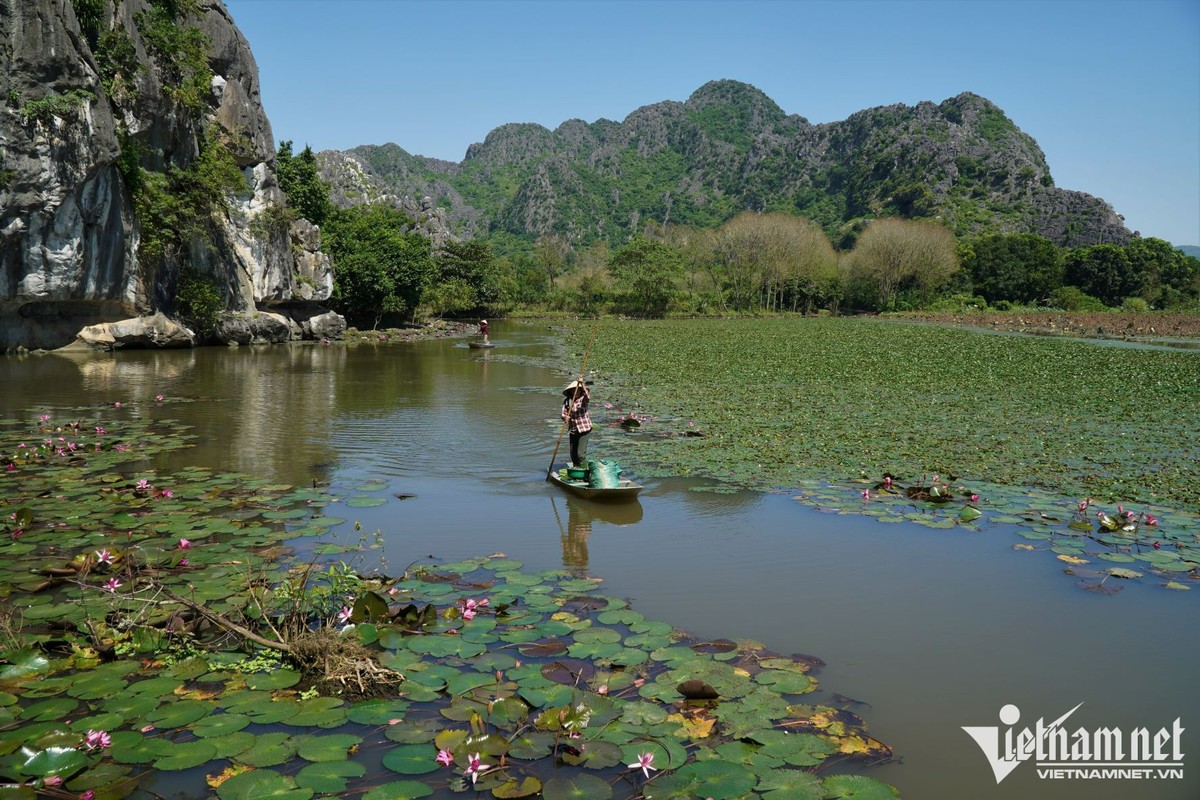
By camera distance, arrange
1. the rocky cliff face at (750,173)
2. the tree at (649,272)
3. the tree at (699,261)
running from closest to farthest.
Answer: the tree at (649,272), the tree at (699,261), the rocky cliff face at (750,173)

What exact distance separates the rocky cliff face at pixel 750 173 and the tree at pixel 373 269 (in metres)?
52.4

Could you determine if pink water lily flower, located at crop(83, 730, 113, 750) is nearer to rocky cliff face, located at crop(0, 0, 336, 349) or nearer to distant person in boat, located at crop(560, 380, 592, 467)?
distant person in boat, located at crop(560, 380, 592, 467)

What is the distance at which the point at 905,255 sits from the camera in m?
70.1

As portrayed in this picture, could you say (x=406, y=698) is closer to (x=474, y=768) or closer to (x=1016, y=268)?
(x=474, y=768)

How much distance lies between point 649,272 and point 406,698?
67067mm

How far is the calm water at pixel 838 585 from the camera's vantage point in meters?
4.56

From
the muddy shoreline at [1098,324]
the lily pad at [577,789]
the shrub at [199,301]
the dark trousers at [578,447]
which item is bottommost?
the lily pad at [577,789]

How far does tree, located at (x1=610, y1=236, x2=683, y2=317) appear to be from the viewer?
70.1 meters

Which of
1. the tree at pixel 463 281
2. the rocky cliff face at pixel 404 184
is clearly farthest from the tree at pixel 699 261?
the rocky cliff face at pixel 404 184

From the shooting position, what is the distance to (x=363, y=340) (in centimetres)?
3997

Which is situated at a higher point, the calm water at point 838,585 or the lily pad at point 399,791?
the calm water at point 838,585

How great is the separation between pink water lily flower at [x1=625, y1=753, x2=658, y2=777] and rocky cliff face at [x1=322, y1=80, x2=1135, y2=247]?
325 feet

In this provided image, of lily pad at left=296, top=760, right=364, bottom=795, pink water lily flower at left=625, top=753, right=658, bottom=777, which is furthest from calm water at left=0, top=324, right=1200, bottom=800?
lily pad at left=296, top=760, right=364, bottom=795

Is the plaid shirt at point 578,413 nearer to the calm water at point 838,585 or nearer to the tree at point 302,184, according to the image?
the calm water at point 838,585
